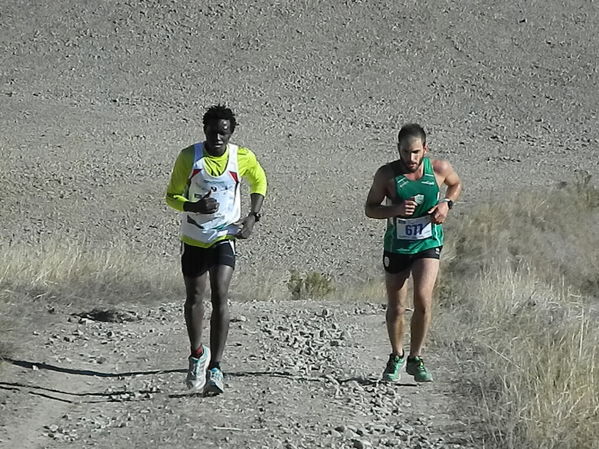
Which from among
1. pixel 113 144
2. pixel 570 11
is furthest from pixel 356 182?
pixel 570 11

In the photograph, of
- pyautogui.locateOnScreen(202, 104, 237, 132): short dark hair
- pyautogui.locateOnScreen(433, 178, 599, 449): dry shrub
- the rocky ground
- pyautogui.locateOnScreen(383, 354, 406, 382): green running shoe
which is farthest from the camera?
pyautogui.locateOnScreen(383, 354, 406, 382): green running shoe

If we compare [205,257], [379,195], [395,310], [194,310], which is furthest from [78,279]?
[379,195]

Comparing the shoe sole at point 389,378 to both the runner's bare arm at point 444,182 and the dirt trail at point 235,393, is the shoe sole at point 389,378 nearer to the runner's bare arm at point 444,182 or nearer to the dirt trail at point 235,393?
the dirt trail at point 235,393

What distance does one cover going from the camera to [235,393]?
23.7ft

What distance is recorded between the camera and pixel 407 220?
7.49m

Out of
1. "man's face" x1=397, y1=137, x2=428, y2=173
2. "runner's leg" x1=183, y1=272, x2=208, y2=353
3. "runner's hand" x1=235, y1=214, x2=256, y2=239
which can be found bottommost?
"runner's leg" x1=183, y1=272, x2=208, y2=353

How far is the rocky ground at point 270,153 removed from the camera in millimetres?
7012

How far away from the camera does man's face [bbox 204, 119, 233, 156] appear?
715 cm

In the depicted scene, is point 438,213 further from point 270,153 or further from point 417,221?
point 270,153

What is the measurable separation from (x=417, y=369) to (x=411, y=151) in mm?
1407

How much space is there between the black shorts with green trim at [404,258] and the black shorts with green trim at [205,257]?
104 centimetres

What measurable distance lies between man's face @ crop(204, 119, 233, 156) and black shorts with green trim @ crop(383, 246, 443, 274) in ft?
4.30

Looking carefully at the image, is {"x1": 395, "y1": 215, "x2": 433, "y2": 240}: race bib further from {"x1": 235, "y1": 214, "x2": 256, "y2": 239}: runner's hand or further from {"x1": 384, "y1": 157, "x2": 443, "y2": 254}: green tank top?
{"x1": 235, "y1": 214, "x2": 256, "y2": 239}: runner's hand

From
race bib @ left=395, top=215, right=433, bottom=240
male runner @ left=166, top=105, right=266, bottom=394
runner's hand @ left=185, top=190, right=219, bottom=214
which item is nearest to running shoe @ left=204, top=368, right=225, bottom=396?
male runner @ left=166, top=105, right=266, bottom=394
